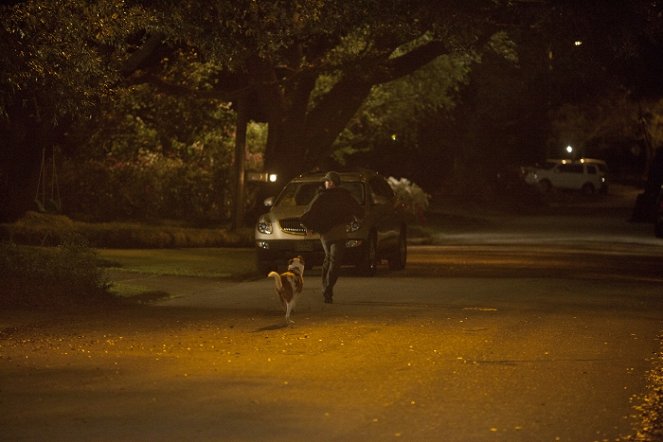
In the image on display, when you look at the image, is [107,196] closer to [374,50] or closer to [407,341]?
[374,50]

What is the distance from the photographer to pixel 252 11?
17.9 meters

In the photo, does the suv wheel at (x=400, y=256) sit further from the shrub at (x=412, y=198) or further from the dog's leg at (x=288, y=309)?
the shrub at (x=412, y=198)

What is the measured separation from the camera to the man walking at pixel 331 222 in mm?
17594

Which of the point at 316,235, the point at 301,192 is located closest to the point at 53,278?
the point at 316,235

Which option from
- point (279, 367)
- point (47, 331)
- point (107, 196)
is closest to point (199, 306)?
point (47, 331)

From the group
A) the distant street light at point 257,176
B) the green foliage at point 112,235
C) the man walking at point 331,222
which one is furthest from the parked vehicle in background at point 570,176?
the man walking at point 331,222

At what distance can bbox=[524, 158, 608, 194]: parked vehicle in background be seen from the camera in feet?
242

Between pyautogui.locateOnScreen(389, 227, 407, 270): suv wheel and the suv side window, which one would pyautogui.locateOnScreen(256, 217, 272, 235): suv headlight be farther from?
pyautogui.locateOnScreen(389, 227, 407, 270): suv wheel

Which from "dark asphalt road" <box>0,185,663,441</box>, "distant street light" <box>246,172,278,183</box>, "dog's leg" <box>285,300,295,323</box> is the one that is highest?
"distant street light" <box>246,172,278,183</box>

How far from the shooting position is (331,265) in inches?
692

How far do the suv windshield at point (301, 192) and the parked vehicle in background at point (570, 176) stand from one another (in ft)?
168

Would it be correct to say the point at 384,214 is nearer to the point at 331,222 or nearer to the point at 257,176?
the point at 331,222

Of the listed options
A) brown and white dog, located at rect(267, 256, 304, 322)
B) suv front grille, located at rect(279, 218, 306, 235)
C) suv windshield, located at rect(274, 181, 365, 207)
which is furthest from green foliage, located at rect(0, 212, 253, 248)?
brown and white dog, located at rect(267, 256, 304, 322)

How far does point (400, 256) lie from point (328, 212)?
6.92 meters
